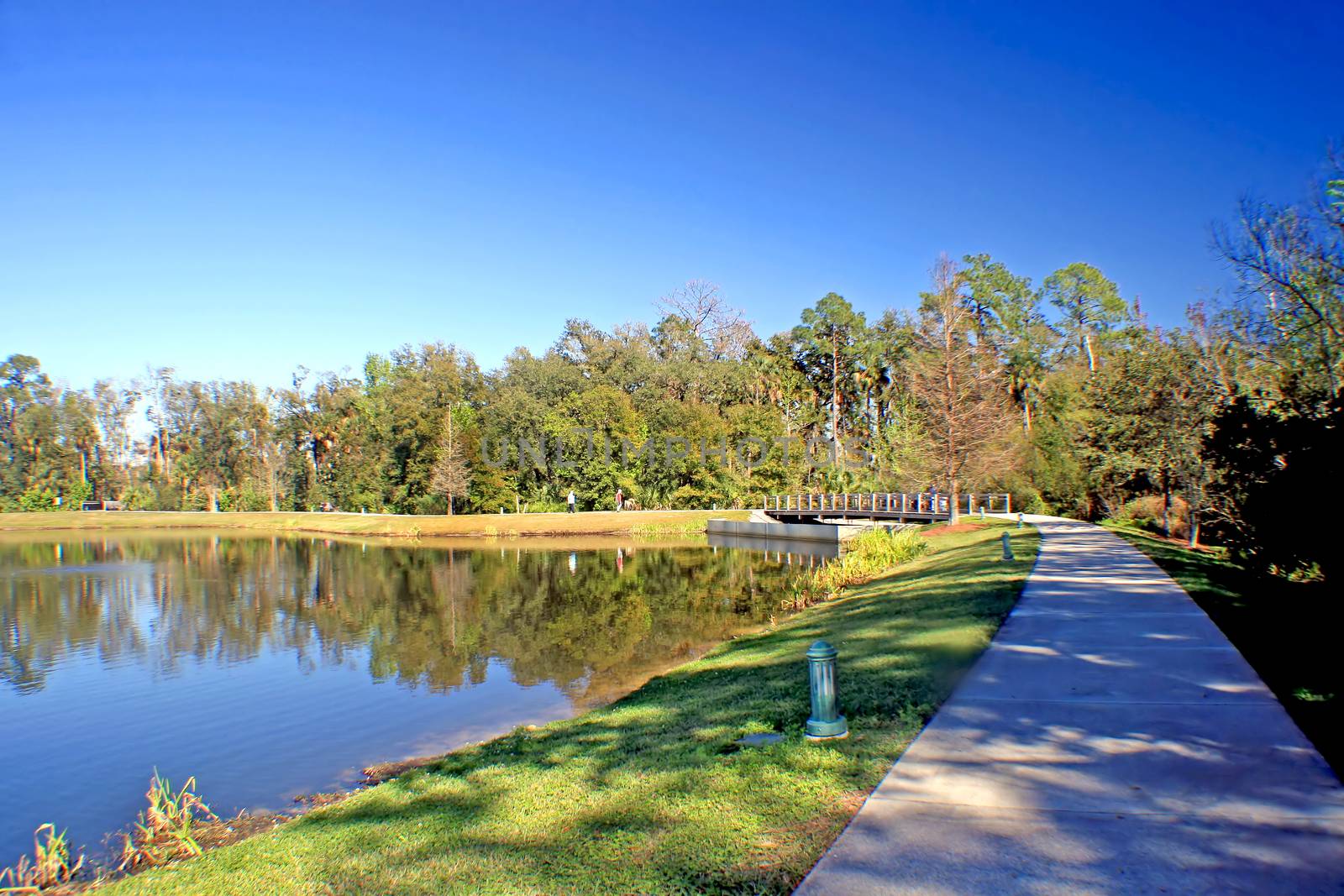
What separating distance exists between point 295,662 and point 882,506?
34.1 m

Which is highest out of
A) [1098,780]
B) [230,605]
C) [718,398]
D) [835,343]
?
[835,343]

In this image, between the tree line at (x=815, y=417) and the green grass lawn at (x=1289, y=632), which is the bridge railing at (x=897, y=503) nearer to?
the tree line at (x=815, y=417)

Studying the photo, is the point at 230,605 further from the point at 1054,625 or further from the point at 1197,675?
the point at 1197,675

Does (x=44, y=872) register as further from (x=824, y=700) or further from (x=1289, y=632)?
(x=1289, y=632)

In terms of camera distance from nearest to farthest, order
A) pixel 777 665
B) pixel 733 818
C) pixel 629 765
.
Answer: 1. pixel 733 818
2. pixel 629 765
3. pixel 777 665

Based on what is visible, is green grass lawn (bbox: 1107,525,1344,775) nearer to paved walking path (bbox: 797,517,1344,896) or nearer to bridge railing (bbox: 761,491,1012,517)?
paved walking path (bbox: 797,517,1344,896)

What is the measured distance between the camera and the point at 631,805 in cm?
612

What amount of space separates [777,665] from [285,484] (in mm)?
85005

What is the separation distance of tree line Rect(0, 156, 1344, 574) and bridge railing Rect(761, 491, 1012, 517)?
0.96m

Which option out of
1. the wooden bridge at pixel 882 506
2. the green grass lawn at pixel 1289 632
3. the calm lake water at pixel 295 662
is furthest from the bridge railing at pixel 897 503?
the green grass lawn at pixel 1289 632

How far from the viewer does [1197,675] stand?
26.6 ft

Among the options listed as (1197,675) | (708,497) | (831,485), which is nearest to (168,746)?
(1197,675)

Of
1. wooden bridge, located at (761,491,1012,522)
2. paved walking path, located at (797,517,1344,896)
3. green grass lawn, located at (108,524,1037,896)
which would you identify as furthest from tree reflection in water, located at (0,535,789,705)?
wooden bridge, located at (761,491,1012,522)

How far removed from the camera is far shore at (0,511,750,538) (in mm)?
53875
